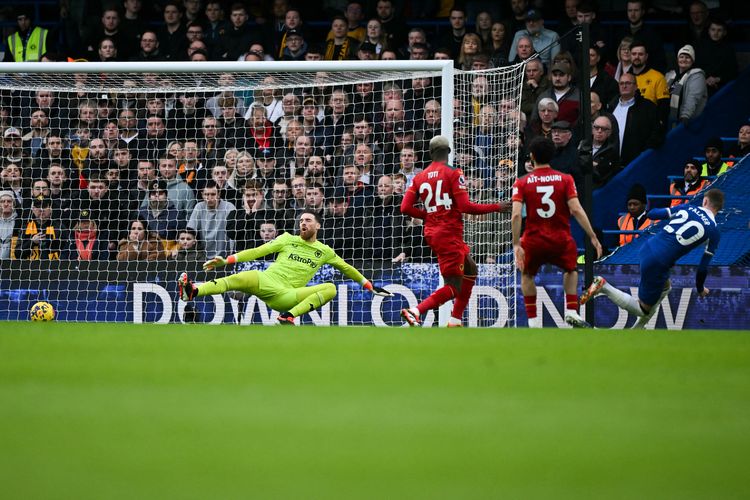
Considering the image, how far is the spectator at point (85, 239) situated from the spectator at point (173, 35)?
2.88 meters

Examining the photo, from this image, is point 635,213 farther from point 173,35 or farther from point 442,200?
point 173,35

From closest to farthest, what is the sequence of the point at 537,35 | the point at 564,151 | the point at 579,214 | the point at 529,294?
the point at 579,214, the point at 529,294, the point at 564,151, the point at 537,35

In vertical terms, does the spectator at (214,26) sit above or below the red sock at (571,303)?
above

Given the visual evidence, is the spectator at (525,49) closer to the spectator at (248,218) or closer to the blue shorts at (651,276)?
the spectator at (248,218)

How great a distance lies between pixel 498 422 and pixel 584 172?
723cm

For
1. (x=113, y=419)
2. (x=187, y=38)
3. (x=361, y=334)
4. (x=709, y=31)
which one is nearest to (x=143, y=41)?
(x=187, y=38)

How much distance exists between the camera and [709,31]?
14086mm

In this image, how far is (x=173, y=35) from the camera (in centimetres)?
1511

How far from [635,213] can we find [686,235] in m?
2.92

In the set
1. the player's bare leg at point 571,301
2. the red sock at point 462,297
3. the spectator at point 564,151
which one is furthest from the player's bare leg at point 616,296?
the spectator at point 564,151

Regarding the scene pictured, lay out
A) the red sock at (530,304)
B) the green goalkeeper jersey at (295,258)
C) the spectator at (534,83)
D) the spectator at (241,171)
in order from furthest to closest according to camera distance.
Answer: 1. the spectator at (534,83)
2. the spectator at (241,171)
3. the green goalkeeper jersey at (295,258)
4. the red sock at (530,304)

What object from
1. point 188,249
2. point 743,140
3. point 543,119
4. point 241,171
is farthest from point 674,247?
point 188,249

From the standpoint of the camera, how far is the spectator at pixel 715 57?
14094 millimetres

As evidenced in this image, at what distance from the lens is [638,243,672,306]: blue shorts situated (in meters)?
10.2
